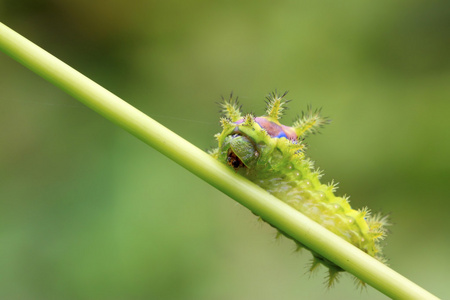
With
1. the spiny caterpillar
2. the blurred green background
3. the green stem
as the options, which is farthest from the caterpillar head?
the blurred green background

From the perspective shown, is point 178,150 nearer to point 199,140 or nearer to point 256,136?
point 256,136

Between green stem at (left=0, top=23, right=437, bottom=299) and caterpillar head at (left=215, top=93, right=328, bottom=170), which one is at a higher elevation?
caterpillar head at (left=215, top=93, right=328, bottom=170)

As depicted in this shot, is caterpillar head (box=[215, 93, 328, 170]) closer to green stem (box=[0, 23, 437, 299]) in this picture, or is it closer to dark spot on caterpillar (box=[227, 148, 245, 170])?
dark spot on caterpillar (box=[227, 148, 245, 170])

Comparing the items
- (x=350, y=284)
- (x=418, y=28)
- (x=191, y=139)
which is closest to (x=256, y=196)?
(x=350, y=284)

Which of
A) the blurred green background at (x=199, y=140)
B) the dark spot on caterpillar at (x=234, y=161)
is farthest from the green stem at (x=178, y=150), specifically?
the blurred green background at (x=199, y=140)

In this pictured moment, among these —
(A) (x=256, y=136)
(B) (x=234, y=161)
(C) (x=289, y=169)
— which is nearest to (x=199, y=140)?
(C) (x=289, y=169)

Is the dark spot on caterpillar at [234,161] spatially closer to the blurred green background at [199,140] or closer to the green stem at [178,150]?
the green stem at [178,150]
